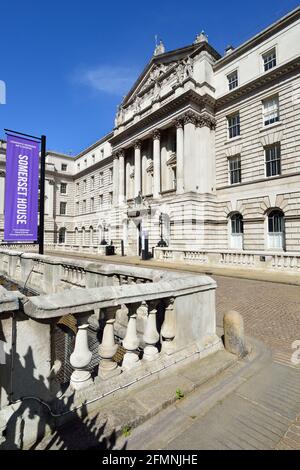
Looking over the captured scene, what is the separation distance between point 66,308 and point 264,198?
892 inches

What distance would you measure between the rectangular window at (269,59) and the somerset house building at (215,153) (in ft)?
0.27

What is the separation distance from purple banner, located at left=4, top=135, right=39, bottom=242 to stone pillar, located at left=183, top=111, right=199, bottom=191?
54.0ft

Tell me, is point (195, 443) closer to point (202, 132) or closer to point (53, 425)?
point (53, 425)

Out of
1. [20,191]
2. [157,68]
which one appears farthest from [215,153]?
[20,191]

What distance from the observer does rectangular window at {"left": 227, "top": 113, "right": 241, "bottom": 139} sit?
25.0 metres

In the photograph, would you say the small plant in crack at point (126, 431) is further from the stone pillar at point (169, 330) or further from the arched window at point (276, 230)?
the arched window at point (276, 230)

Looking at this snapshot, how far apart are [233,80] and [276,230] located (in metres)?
15.8

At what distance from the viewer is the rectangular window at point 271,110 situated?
2188cm

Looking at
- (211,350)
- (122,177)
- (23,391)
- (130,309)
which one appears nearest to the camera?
(23,391)

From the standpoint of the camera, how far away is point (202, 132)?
84.7ft

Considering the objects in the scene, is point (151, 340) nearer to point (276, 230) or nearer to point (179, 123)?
point (276, 230)

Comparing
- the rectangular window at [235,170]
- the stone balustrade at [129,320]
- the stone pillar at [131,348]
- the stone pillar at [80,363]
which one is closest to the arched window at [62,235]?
the rectangular window at [235,170]

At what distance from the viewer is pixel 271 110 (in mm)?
22266
